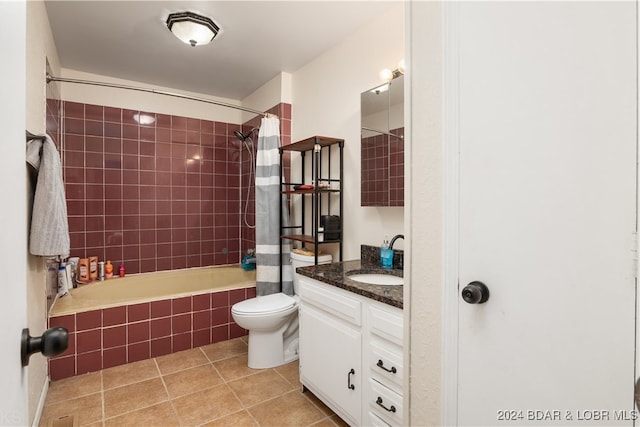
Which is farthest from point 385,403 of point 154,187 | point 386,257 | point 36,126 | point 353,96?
point 154,187

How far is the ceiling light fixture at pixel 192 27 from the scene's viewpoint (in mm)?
2115

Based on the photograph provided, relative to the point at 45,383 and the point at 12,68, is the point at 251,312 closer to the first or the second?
the point at 45,383

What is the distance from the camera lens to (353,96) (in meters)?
2.38

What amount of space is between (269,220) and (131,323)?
1.33 m

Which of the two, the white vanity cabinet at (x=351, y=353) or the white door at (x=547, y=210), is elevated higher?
the white door at (x=547, y=210)

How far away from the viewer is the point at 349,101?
242 cm

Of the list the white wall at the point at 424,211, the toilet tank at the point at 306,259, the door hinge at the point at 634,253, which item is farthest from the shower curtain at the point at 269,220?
the door hinge at the point at 634,253

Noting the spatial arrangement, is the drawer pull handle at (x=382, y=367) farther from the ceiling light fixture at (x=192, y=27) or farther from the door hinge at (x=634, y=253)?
the ceiling light fixture at (x=192, y=27)

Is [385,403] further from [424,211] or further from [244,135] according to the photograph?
[244,135]

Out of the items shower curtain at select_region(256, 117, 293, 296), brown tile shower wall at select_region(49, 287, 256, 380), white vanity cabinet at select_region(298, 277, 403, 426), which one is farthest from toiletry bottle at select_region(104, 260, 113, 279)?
white vanity cabinet at select_region(298, 277, 403, 426)

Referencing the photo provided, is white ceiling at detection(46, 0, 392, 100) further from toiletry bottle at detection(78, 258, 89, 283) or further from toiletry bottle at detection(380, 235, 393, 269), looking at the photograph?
toiletry bottle at detection(78, 258, 89, 283)

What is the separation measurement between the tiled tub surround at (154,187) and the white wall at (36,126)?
47.7 inches

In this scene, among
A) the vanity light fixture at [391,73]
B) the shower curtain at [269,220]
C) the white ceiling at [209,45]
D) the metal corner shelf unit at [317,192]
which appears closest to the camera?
the vanity light fixture at [391,73]

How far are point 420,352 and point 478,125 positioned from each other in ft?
2.18
